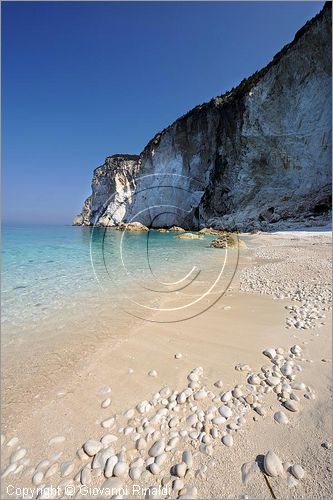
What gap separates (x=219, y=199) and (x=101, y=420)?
45.2 metres

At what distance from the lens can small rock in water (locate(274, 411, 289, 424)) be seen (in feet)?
6.33

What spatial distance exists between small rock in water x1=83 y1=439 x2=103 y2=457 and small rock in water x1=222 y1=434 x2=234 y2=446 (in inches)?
36.9

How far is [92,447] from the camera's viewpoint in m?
1.79

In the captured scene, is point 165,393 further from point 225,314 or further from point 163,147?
point 163,147

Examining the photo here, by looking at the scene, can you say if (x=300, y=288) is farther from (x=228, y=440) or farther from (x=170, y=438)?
(x=170, y=438)

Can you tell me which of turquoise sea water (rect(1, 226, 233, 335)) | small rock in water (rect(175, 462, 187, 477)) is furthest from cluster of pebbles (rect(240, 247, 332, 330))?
small rock in water (rect(175, 462, 187, 477))

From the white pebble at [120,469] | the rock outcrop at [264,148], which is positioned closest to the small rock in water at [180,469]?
the white pebble at [120,469]

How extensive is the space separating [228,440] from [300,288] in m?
4.74

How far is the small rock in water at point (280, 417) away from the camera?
1928mm

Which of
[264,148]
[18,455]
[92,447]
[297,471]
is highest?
[264,148]

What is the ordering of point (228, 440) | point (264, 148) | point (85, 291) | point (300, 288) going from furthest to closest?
point (264, 148) < point (85, 291) < point (300, 288) < point (228, 440)

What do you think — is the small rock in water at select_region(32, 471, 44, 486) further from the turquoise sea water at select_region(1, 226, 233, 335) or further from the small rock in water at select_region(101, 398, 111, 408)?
the turquoise sea water at select_region(1, 226, 233, 335)

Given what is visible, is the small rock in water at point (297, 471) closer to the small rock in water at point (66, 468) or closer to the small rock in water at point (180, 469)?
the small rock in water at point (180, 469)

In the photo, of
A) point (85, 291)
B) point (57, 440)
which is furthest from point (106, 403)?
point (85, 291)
